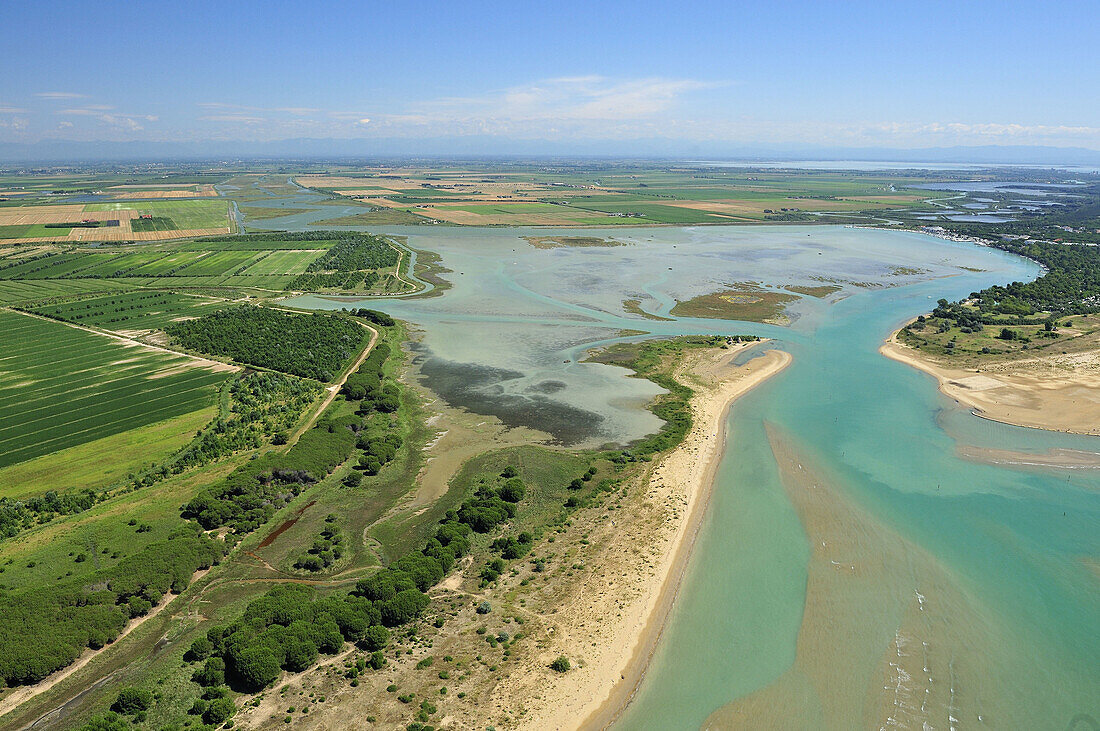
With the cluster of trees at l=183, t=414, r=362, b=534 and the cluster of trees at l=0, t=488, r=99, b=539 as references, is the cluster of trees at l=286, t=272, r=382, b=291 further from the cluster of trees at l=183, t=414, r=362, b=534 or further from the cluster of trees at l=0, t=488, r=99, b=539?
the cluster of trees at l=0, t=488, r=99, b=539

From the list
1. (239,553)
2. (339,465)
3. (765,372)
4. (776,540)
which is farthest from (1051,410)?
(239,553)

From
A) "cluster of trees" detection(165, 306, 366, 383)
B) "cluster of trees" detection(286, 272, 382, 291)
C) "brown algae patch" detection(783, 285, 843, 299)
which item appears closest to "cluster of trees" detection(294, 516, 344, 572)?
"cluster of trees" detection(165, 306, 366, 383)

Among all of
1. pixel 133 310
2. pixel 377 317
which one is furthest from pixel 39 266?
pixel 377 317

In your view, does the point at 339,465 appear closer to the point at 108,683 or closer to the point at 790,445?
the point at 108,683

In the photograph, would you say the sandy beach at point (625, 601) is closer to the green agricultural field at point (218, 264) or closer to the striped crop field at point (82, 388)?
the striped crop field at point (82, 388)

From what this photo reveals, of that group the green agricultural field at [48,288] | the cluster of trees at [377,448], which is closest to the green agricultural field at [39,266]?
the green agricultural field at [48,288]

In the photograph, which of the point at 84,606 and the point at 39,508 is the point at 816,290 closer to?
the point at 84,606
